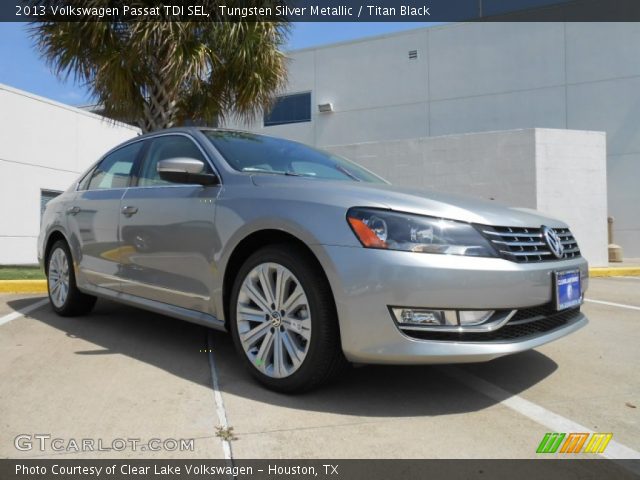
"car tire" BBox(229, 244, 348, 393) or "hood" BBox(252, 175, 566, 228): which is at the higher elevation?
"hood" BBox(252, 175, 566, 228)

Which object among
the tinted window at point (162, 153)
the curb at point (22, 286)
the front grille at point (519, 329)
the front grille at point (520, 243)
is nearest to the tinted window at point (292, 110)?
the curb at point (22, 286)

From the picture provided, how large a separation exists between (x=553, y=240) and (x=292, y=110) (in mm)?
17558

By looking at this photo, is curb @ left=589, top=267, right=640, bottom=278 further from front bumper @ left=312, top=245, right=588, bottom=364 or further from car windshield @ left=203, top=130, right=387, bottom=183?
front bumper @ left=312, top=245, right=588, bottom=364

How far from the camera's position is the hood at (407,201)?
257cm

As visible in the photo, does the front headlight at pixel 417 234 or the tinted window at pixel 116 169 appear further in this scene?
the tinted window at pixel 116 169

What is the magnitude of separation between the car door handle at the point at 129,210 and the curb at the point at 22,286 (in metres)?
3.76

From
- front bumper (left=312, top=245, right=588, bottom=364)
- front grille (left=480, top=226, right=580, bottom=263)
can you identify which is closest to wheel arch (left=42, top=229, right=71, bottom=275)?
front bumper (left=312, top=245, right=588, bottom=364)

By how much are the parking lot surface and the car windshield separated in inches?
50.6

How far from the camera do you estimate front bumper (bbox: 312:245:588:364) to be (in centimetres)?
241

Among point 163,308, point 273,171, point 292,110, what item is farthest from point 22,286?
point 292,110

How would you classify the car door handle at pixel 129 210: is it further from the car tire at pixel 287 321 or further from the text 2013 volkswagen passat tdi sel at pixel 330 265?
the car tire at pixel 287 321

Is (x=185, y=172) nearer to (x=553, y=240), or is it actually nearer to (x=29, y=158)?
(x=553, y=240)

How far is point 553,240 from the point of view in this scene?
115 inches
